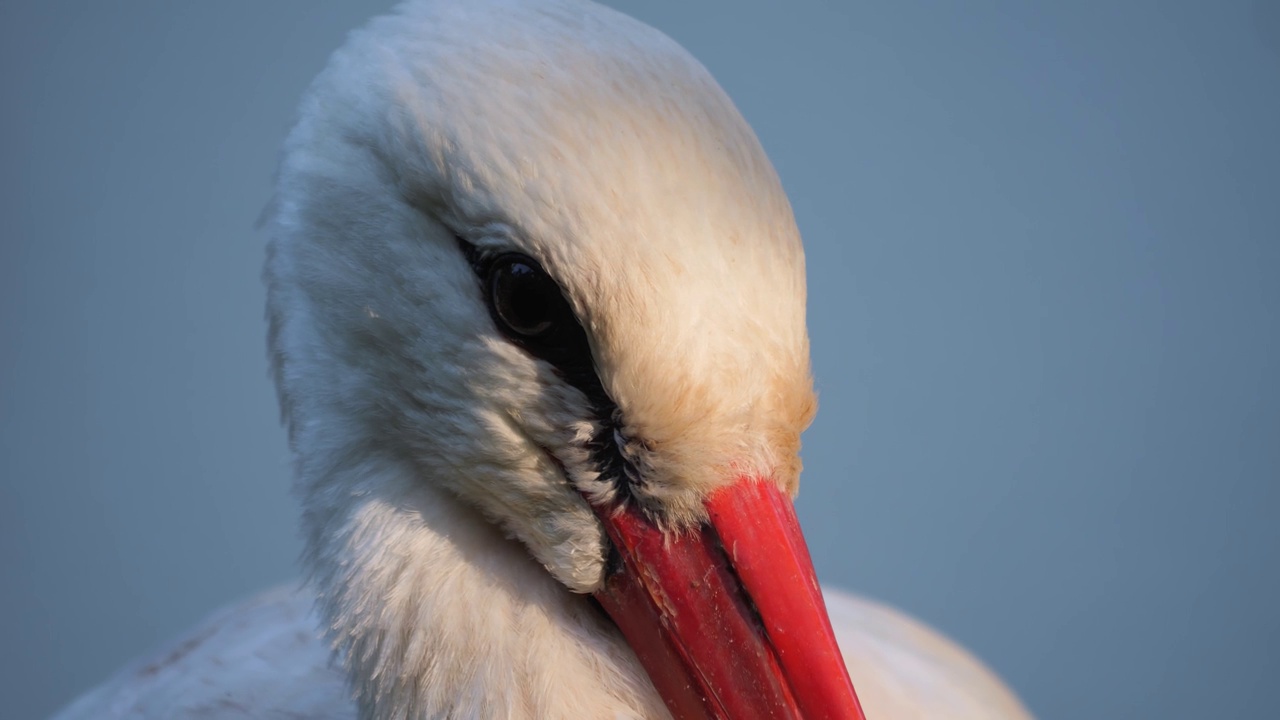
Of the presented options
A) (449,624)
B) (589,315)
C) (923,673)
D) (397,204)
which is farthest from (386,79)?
(923,673)

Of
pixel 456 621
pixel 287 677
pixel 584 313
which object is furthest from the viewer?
pixel 287 677

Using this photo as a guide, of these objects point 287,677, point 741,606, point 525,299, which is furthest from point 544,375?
point 287,677

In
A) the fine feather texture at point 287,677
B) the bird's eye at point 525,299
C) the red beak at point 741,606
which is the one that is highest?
the bird's eye at point 525,299

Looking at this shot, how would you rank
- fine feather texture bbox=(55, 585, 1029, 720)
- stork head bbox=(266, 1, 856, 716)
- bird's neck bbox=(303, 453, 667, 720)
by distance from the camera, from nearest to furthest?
1. stork head bbox=(266, 1, 856, 716)
2. bird's neck bbox=(303, 453, 667, 720)
3. fine feather texture bbox=(55, 585, 1029, 720)

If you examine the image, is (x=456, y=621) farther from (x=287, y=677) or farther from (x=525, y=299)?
(x=287, y=677)

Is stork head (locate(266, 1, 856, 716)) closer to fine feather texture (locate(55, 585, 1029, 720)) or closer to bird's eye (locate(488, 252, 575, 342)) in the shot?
bird's eye (locate(488, 252, 575, 342))

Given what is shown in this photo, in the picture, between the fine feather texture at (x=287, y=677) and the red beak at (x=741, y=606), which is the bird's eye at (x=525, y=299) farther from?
the fine feather texture at (x=287, y=677)

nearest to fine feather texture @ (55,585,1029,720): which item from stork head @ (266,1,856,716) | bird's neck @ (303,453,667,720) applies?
bird's neck @ (303,453,667,720)

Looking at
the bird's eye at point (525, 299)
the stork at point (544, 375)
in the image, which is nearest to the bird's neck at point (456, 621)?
the stork at point (544, 375)
